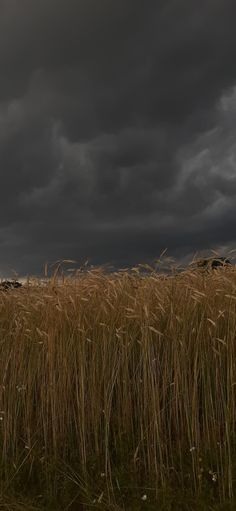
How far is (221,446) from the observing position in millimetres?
4559

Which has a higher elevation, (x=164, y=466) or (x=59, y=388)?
(x=59, y=388)

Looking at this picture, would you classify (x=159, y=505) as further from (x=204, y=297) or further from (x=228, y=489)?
(x=204, y=297)

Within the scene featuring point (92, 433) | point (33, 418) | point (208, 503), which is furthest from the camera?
point (33, 418)

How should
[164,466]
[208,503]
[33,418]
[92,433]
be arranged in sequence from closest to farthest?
[208,503], [164,466], [92,433], [33,418]

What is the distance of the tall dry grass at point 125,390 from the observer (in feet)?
14.9

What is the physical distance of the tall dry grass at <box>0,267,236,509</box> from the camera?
4555 millimetres

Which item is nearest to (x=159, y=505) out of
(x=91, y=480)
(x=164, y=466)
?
(x=164, y=466)

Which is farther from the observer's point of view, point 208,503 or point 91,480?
point 91,480

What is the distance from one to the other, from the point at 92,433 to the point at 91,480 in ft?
1.42

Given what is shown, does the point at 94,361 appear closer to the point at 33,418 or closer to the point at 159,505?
the point at 33,418

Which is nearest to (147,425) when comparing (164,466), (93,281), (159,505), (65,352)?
(164,466)

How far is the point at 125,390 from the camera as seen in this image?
192 inches

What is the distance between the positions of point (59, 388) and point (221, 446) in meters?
1.51

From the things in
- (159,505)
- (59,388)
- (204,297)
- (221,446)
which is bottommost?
(159,505)
